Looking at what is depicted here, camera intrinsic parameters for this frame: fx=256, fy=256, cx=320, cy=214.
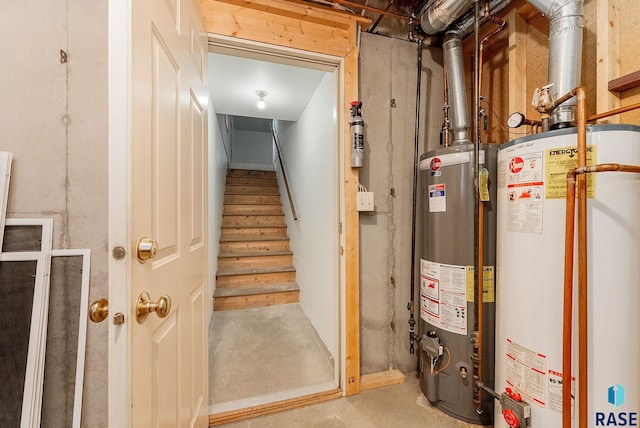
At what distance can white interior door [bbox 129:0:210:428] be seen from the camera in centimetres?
65

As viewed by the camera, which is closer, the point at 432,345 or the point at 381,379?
the point at 432,345

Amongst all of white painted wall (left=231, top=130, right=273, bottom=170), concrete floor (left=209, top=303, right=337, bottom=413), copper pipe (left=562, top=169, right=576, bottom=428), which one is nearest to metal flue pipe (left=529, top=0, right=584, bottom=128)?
copper pipe (left=562, top=169, right=576, bottom=428)

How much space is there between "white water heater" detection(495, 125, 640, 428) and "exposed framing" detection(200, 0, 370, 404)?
2.56ft

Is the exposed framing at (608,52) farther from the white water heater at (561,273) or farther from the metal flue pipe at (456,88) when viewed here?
the metal flue pipe at (456,88)

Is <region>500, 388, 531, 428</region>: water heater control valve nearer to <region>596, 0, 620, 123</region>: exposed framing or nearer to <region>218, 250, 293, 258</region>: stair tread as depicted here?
<region>596, 0, 620, 123</region>: exposed framing

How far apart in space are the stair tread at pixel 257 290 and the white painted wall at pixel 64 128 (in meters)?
2.00

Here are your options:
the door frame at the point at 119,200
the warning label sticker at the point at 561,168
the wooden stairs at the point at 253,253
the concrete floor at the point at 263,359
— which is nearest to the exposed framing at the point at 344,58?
the concrete floor at the point at 263,359

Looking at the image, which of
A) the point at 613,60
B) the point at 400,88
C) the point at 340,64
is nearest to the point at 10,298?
the point at 340,64

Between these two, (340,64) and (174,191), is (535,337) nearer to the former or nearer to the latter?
(174,191)

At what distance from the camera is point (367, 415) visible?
1.45 metres

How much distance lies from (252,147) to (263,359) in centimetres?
603

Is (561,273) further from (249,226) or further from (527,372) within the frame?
(249,226)

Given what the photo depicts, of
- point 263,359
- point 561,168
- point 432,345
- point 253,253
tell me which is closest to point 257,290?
point 253,253

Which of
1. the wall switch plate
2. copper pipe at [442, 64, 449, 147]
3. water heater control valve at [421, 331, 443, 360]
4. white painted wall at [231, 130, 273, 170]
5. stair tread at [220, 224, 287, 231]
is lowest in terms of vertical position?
water heater control valve at [421, 331, 443, 360]
